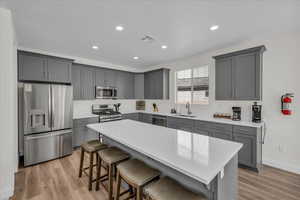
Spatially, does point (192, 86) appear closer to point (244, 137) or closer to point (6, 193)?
point (244, 137)

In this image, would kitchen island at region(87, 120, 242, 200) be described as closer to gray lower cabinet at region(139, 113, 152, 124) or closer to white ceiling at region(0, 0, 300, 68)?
white ceiling at region(0, 0, 300, 68)

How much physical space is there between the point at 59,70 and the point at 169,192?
12.1ft

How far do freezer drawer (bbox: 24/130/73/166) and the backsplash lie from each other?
3.28 ft

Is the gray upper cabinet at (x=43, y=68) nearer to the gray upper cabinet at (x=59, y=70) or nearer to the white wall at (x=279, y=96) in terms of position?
the gray upper cabinet at (x=59, y=70)

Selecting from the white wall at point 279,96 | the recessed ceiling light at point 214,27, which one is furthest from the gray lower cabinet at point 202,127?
the recessed ceiling light at point 214,27

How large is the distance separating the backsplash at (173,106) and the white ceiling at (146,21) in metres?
1.48

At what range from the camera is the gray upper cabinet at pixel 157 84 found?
15.1ft

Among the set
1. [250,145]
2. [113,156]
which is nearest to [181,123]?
[250,145]

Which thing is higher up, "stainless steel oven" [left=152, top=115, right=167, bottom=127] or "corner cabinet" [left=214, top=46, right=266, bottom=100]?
"corner cabinet" [left=214, top=46, right=266, bottom=100]

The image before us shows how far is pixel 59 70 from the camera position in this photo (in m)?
3.37

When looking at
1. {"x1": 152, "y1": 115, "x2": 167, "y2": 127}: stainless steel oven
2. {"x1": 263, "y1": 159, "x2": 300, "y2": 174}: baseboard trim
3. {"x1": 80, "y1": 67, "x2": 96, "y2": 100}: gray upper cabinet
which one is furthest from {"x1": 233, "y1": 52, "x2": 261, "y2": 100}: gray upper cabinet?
{"x1": 80, "y1": 67, "x2": 96, "y2": 100}: gray upper cabinet

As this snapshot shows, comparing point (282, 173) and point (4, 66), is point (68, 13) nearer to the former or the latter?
point (4, 66)

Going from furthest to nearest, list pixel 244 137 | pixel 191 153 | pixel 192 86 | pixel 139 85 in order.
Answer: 1. pixel 139 85
2. pixel 192 86
3. pixel 244 137
4. pixel 191 153

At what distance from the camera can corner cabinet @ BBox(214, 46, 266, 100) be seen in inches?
103
